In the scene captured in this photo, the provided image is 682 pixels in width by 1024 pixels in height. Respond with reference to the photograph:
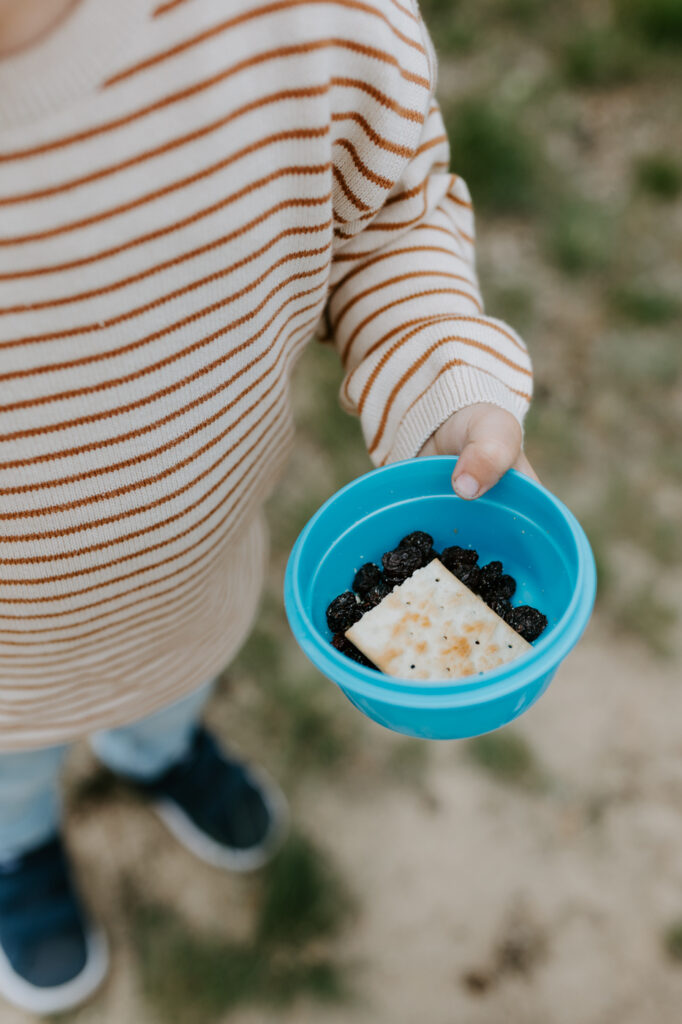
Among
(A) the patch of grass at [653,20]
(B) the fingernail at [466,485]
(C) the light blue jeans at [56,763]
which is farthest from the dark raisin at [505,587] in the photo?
(A) the patch of grass at [653,20]

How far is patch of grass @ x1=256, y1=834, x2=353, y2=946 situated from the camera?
3.90ft

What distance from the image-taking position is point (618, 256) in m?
1.74

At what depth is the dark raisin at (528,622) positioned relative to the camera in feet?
2.23

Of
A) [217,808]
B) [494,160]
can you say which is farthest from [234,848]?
[494,160]

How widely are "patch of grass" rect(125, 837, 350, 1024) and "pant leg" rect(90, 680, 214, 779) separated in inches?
7.1

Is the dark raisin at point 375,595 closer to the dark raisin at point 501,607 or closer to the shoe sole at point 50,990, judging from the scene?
the dark raisin at point 501,607

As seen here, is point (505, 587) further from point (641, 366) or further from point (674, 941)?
point (641, 366)

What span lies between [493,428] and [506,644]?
159mm

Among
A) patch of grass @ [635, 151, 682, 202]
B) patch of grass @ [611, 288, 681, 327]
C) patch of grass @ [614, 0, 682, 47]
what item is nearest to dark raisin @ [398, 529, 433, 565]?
patch of grass @ [611, 288, 681, 327]

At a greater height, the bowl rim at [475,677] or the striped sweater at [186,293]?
the striped sweater at [186,293]

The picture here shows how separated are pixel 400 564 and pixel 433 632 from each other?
2.5 inches

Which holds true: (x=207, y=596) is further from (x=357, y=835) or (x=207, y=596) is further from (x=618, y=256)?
(x=618, y=256)

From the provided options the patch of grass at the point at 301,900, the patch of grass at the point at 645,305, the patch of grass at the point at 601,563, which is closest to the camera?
the patch of grass at the point at 301,900

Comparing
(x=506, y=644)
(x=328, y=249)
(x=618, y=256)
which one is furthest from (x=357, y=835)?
(x=618, y=256)
